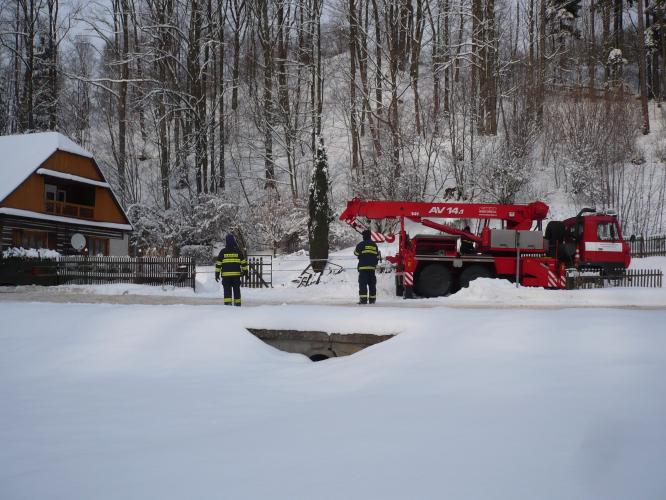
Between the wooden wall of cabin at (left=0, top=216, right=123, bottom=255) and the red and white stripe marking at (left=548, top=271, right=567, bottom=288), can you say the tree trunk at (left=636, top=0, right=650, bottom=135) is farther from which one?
the wooden wall of cabin at (left=0, top=216, right=123, bottom=255)

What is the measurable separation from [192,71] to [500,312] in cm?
3619

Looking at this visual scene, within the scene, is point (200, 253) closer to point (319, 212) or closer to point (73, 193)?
point (73, 193)

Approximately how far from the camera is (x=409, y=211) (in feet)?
59.3

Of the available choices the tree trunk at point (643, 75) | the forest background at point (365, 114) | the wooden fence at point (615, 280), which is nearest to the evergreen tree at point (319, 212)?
the forest background at point (365, 114)

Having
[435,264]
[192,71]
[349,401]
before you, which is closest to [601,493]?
[349,401]

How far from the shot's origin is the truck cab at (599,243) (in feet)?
61.1

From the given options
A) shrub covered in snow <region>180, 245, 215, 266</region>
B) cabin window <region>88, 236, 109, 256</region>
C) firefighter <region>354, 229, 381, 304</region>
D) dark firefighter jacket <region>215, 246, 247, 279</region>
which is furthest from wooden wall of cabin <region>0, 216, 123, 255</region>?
firefighter <region>354, 229, 381, 304</region>

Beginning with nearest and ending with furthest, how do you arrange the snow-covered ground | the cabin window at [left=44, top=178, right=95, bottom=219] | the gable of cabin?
1. the snow-covered ground
2. the gable of cabin
3. the cabin window at [left=44, top=178, right=95, bottom=219]

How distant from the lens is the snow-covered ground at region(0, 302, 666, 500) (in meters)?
4.48

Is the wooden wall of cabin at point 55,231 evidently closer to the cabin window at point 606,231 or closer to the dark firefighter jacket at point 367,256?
the dark firefighter jacket at point 367,256

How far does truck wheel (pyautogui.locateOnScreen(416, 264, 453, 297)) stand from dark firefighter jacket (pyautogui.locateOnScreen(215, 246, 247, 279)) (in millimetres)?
6108

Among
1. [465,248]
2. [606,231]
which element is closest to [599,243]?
[606,231]

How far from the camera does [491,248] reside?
17875mm

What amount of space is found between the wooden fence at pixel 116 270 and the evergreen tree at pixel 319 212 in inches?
235
